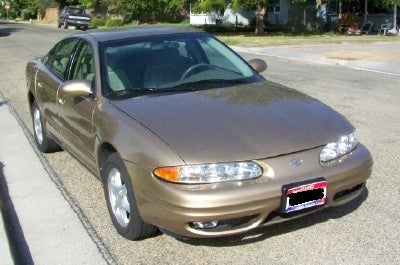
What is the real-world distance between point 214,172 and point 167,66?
5.17ft

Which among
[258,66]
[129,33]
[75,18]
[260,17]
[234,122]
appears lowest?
[234,122]

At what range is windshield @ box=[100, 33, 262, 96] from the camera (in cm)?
455

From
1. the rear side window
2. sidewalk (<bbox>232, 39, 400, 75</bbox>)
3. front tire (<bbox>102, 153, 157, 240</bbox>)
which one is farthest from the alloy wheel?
sidewalk (<bbox>232, 39, 400, 75</bbox>)

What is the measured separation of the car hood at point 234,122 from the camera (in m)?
3.54

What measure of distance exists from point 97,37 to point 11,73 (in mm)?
10430

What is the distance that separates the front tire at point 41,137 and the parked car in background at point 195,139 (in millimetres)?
1196

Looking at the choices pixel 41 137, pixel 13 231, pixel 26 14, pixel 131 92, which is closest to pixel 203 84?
pixel 131 92

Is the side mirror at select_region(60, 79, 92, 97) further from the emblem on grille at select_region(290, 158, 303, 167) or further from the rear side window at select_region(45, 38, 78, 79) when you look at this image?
the emblem on grille at select_region(290, 158, 303, 167)

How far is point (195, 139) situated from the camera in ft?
11.9

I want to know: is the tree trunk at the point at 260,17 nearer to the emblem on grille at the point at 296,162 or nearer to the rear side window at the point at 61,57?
the rear side window at the point at 61,57

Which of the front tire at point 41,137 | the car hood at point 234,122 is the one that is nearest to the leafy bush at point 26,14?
the front tire at point 41,137

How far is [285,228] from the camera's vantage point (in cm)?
410

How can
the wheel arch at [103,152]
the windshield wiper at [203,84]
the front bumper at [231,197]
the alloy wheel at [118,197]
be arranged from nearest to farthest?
the front bumper at [231,197] < the alloy wheel at [118,197] < the wheel arch at [103,152] < the windshield wiper at [203,84]

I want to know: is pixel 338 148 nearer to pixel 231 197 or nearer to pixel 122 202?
pixel 231 197
